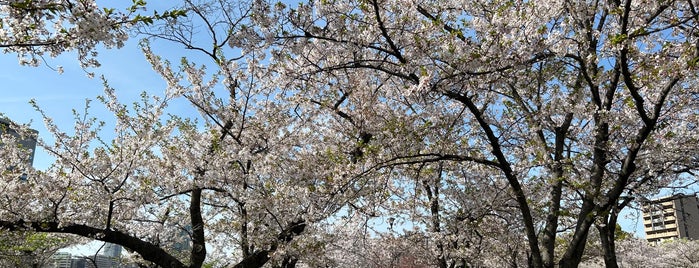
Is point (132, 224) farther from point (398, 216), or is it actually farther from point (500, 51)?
point (500, 51)

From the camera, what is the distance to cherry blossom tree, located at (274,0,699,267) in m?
6.70

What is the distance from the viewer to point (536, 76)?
26.9 feet

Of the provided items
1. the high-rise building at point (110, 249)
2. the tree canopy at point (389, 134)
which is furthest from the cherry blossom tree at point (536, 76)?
the high-rise building at point (110, 249)

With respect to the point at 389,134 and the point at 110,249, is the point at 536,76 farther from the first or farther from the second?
the point at 110,249

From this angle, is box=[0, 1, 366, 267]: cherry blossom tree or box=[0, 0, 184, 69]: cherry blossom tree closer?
box=[0, 0, 184, 69]: cherry blossom tree

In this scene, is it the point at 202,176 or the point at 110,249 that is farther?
the point at 110,249

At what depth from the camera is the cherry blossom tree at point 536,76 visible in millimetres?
6695

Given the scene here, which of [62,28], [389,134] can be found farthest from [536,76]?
[62,28]

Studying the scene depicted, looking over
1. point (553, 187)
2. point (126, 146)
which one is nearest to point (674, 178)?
point (553, 187)

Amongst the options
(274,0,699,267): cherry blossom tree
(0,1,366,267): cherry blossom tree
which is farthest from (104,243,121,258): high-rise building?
(274,0,699,267): cherry blossom tree

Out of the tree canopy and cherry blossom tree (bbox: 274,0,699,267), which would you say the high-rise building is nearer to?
the tree canopy

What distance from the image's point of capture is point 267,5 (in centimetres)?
632

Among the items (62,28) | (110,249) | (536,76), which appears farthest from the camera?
(110,249)

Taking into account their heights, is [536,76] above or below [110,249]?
above
